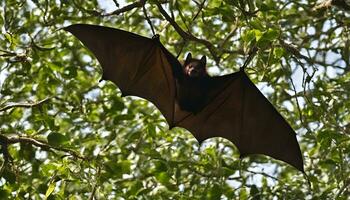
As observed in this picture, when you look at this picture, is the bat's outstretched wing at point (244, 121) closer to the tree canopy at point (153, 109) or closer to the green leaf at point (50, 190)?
the tree canopy at point (153, 109)

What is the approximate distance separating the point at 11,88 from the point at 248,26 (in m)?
3.60

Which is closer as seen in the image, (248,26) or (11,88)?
(248,26)

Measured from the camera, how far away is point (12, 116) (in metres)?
8.29

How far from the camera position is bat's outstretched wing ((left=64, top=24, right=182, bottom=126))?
7.61 m

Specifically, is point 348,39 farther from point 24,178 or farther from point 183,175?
point 24,178

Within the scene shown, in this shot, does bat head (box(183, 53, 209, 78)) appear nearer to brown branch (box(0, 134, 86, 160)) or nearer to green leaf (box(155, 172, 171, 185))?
green leaf (box(155, 172, 171, 185))

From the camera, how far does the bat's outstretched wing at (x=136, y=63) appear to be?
25.0 feet

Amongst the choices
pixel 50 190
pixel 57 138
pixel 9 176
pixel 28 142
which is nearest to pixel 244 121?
pixel 57 138

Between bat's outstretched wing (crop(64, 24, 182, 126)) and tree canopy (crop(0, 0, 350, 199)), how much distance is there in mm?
311

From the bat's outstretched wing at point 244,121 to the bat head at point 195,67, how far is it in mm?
189

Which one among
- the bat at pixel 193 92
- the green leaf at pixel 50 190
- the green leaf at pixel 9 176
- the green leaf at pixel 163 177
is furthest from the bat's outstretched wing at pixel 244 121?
the green leaf at pixel 50 190

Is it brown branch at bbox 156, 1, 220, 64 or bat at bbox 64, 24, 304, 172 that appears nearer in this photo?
brown branch at bbox 156, 1, 220, 64

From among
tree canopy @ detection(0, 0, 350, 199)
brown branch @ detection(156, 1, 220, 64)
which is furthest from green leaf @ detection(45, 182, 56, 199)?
brown branch @ detection(156, 1, 220, 64)

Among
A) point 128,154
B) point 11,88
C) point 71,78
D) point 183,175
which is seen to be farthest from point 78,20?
point 183,175
